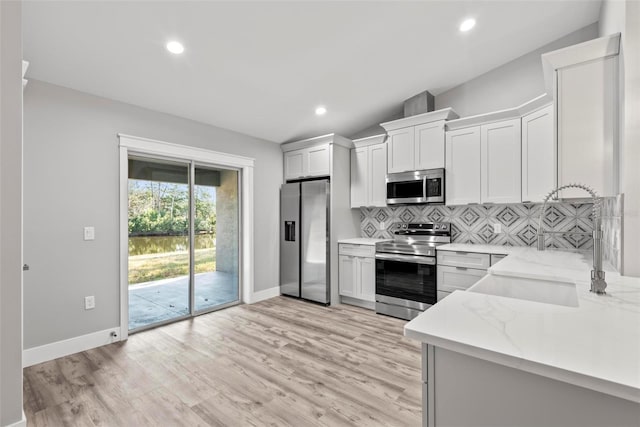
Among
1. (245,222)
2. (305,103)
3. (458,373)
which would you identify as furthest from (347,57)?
(458,373)

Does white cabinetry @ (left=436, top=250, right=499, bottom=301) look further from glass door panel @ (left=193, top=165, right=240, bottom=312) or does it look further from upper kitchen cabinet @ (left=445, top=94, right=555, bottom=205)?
glass door panel @ (left=193, top=165, right=240, bottom=312)

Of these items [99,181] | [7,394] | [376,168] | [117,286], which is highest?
[376,168]

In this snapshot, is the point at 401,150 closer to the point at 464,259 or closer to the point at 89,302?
the point at 464,259

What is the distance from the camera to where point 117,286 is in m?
2.93

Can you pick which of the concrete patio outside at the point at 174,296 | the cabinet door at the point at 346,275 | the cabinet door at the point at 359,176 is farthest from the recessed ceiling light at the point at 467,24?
the concrete patio outside at the point at 174,296

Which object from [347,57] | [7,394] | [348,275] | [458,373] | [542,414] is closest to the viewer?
[542,414]

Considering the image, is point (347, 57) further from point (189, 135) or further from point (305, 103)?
point (189, 135)

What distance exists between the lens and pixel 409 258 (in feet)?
11.5

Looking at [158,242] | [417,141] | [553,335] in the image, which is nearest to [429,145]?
[417,141]

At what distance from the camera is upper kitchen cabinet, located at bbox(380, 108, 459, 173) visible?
3.60 metres

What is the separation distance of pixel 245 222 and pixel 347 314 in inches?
74.3

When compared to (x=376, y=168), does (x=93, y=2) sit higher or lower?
higher

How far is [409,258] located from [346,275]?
3.27 ft

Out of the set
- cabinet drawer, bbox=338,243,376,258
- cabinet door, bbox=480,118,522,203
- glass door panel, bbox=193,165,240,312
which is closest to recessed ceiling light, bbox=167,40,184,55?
glass door panel, bbox=193,165,240,312
